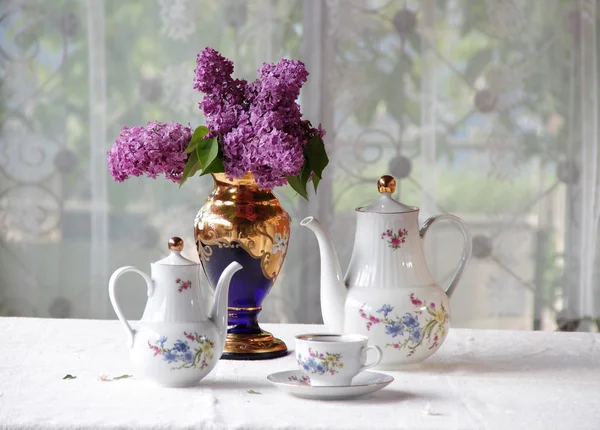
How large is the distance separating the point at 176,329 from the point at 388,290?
0.32 m

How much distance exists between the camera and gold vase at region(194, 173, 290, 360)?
49.0 inches

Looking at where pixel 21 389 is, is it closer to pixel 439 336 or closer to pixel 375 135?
pixel 439 336

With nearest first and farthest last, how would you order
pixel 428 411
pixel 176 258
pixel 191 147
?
pixel 428 411, pixel 176 258, pixel 191 147

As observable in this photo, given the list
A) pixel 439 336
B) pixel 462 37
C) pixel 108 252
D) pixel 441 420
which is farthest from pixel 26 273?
pixel 441 420

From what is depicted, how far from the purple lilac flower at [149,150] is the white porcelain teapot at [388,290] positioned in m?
0.21

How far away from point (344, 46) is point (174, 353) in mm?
1569

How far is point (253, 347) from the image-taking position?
127 centimetres

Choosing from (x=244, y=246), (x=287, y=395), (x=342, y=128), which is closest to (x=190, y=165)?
(x=244, y=246)

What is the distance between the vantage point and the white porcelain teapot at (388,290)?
1169 millimetres

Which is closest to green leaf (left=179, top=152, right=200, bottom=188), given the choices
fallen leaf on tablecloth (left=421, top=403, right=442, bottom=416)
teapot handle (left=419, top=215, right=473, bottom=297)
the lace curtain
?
teapot handle (left=419, top=215, right=473, bottom=297)

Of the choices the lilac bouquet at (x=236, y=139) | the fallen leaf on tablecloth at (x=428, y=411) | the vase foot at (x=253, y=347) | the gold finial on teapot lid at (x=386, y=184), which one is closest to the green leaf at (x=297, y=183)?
the lilac bouquet at (x=236, y=139)

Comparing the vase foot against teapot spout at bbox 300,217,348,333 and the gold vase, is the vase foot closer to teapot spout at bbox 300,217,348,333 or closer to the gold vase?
the gold vase

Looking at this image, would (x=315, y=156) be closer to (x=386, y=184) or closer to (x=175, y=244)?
(x=386, y=184)

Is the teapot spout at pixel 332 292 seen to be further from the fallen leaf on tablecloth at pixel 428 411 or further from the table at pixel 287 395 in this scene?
the fallen leaf on tablecloth at pixel 428 411
